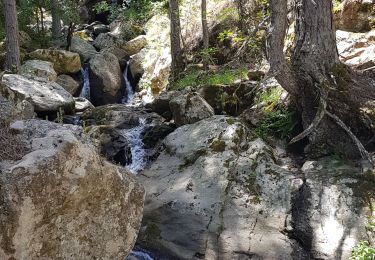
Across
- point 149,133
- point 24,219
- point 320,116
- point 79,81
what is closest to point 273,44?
point 320,116

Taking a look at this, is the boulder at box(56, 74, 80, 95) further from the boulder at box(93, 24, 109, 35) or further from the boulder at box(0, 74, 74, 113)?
the boulder at box(93, 24, 109, 35)

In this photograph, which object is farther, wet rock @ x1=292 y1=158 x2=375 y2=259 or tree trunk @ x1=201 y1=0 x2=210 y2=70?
tree trunk @ x1=201 y1=0 x2=210 y2=70

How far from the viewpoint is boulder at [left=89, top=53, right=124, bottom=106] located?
563 inches

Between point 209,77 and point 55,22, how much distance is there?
9265mm

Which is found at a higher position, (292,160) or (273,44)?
(273,44)

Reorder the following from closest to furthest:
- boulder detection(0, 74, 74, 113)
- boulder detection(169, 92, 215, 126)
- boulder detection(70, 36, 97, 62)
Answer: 1. boulder detection(169, 92, 215, 126)
2. boulder detection(0, 74, 74, 113)
3. boulder detection(70, 36, 97, 62)

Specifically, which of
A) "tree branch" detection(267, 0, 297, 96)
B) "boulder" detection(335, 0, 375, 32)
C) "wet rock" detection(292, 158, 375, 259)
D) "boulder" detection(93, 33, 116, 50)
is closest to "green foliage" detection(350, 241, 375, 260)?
"wet rock" detection(292, 158, 375, 259)

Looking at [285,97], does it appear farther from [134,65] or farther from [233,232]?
[134,65]

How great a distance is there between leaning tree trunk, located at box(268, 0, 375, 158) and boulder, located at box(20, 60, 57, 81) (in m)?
8.38

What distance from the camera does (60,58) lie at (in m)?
14.1

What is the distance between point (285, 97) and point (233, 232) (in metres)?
3.24

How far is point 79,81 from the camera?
14398 mm

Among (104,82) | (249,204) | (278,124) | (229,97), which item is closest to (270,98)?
(278,124)

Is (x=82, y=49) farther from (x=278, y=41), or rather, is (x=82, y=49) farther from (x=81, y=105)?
(x=278, y=41)
